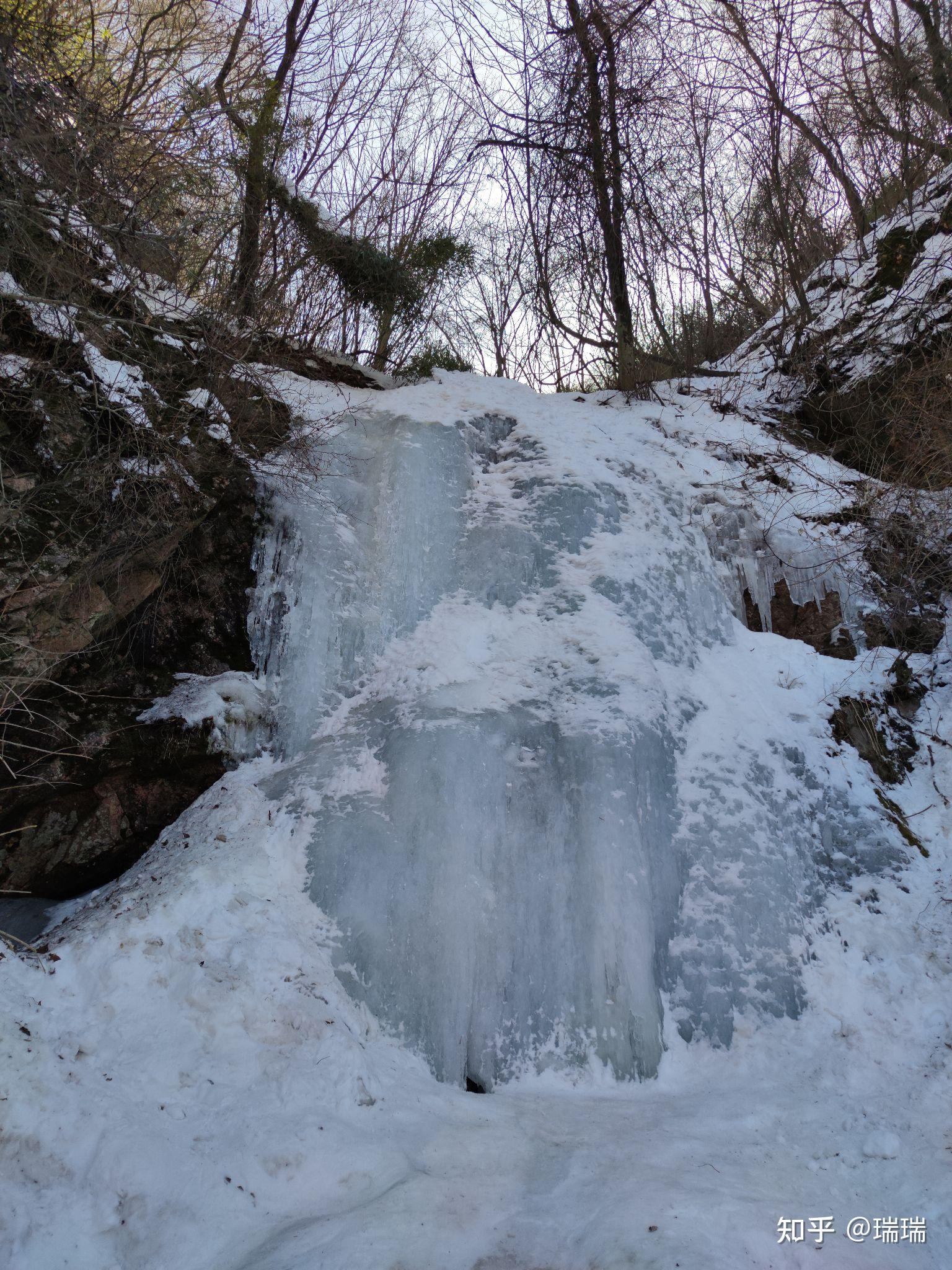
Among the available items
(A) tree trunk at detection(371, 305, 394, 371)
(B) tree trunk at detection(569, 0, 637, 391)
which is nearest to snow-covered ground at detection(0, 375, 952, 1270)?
(A) tree trunk at detection(371, 305, 394, 371)

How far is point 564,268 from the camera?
9023mm

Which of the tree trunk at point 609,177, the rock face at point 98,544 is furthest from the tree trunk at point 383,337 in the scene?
the rock face at point 98,544

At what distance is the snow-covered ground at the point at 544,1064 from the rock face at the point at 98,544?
0.33m

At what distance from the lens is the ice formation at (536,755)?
10.8ft

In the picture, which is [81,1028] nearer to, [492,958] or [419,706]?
[492,958]

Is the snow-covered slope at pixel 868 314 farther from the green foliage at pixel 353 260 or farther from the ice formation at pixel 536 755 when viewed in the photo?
the green foliage at pixel 353 260

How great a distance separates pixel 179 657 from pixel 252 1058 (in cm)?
235

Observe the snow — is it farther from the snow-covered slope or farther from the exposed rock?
the snow-covered slope

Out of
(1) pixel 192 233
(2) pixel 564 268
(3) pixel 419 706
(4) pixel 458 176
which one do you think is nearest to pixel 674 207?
(2) pixel 564 268

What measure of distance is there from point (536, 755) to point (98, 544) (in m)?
2.50

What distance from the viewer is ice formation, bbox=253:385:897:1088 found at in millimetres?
3305

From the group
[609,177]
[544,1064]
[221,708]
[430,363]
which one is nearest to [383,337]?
[430,363]

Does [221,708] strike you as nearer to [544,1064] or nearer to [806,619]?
[544,1064]

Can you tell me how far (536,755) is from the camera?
12.8 ft
